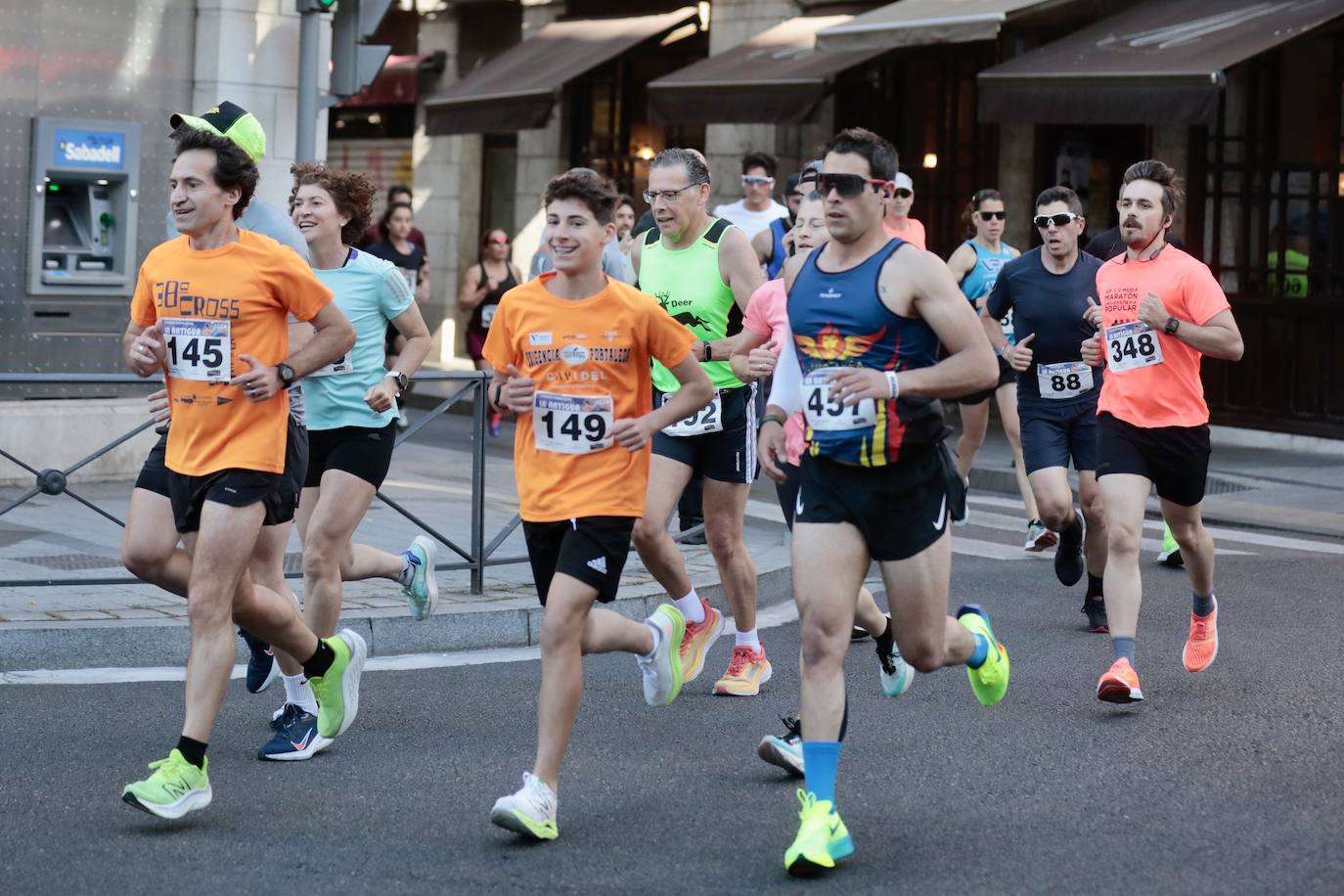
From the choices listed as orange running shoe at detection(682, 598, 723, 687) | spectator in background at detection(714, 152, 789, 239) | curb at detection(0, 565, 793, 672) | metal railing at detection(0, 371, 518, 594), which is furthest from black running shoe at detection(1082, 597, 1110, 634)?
spectator in background at detection(714, 152, 789, 239)

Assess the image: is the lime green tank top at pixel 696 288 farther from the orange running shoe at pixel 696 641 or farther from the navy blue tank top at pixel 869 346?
the navy blue tank top at pixel 869 346

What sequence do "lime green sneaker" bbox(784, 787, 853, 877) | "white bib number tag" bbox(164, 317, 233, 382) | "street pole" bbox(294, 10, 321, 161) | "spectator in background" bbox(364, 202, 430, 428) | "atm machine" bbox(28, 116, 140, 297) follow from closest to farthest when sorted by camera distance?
1. "lime green sneaker" bbox(784, 787, 853, 877)
2. "white bib number tag" bbox(164, 317, 233, 382)
3. "street pole" bbox(294, 10, 321, 161)
4. "atm machine" bbox(28, 116, 140, 297)
5. "spectator in background" bbox(364, 202, 430, 428)

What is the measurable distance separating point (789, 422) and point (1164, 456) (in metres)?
1.99

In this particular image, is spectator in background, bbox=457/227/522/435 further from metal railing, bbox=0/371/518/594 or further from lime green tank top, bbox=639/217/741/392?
lime green tank top, bbox=639/217/741/392

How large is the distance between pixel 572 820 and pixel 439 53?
62.3 ft

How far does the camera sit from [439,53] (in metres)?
23.6

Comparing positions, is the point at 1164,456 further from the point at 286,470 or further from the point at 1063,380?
the point at 286,470

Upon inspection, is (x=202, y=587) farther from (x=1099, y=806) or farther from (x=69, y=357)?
(x=69, y=357)

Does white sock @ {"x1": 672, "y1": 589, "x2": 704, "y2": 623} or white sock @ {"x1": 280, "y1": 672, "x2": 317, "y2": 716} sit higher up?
white sock @ {"x1": 672, "y1": 589, "x2": 704, "y2": 623}

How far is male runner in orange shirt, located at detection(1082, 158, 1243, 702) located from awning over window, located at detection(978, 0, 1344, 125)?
7088 mm

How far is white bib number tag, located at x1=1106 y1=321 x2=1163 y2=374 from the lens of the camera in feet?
23.9

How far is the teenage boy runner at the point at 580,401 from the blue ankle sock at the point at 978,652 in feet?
3.47

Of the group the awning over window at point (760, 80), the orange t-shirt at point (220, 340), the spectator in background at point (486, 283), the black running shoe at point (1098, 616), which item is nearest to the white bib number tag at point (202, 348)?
the orange t-shirt at point (220, 340)

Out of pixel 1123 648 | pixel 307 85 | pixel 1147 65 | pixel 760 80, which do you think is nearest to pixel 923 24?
pixel 1147 65
